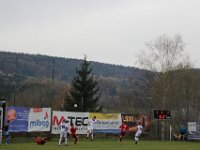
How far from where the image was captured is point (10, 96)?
47094 mm

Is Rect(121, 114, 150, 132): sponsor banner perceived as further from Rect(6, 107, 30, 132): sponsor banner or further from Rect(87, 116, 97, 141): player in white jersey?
Rect(6, 107, 30, 132): sponsor banner

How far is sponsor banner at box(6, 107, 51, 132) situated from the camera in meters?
33.9

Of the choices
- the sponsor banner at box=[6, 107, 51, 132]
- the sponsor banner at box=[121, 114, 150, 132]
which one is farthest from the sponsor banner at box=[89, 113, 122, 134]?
the sponsor banner at box=[6, 107, 51, 132]

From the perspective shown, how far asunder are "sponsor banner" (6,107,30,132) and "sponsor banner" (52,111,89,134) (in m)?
3.26

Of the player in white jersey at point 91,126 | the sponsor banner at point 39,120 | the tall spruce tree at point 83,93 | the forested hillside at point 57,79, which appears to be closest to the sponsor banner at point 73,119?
the player in white jersey at point 91,126

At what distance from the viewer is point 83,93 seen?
57.8 meters

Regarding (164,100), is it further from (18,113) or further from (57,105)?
(18,113)

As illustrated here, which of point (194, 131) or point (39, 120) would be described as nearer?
point (39, 120)

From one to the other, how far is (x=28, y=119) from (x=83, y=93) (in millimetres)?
22794

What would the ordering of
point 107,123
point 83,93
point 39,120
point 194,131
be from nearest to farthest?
point 39,120
point 107,123
point 194,131
point 83,93

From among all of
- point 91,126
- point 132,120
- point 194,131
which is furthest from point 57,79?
point 91,126

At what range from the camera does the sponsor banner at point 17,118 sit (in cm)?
3378

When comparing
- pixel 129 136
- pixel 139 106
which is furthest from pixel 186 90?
pixel 129 136

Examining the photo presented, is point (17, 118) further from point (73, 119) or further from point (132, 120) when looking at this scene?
point (132, 120)
